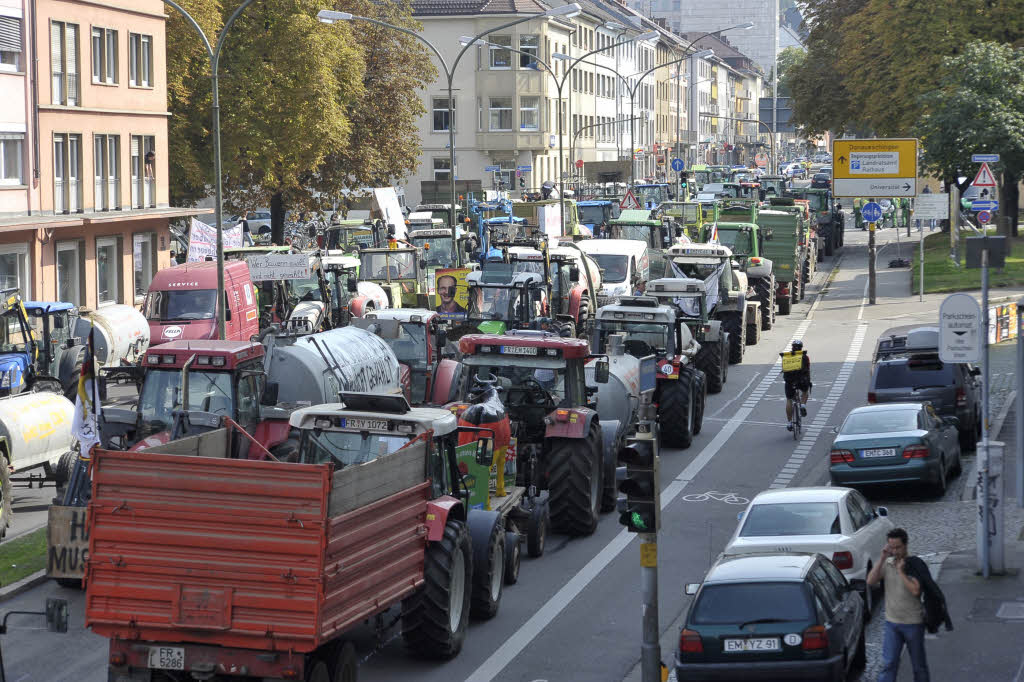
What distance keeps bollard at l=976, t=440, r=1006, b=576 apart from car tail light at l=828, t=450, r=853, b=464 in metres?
3.72

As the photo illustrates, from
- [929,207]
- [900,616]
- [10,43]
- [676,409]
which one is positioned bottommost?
[900,616]

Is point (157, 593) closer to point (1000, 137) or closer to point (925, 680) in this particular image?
point (925, 680)

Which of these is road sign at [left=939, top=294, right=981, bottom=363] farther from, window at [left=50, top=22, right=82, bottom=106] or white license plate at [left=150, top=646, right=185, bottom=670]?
window at [left=50, top=22, right=82, bottom=106]

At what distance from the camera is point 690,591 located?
13328 mm

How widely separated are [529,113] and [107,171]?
5191cm

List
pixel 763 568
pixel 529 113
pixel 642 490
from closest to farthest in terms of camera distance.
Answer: pixel 763 568, pixel 642 490, pixel 529 113

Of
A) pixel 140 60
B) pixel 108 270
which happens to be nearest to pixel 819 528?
pixel 108 270

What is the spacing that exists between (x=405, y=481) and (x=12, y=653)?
4642 mm

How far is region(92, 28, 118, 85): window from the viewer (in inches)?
1736

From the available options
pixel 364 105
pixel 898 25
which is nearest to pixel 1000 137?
pixel 898 25

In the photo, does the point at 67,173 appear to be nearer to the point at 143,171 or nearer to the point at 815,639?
the point at 143,171

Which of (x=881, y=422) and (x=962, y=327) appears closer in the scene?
(x=962, y=327)

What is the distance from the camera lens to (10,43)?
39750mm

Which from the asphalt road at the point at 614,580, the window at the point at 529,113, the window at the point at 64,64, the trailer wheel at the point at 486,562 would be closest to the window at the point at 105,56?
the window at the point at 64,64
